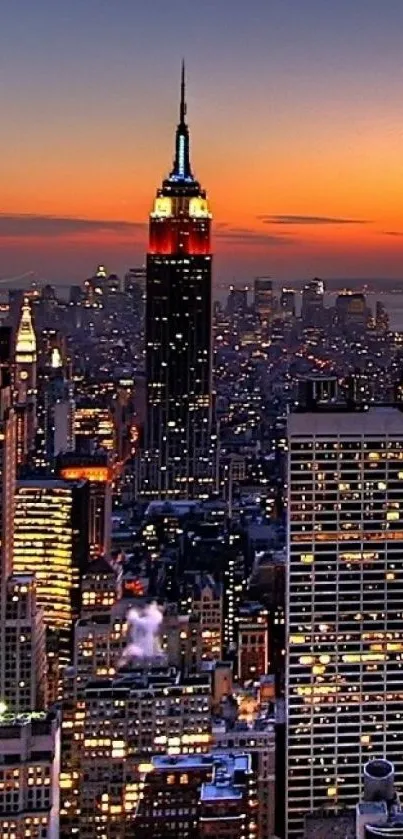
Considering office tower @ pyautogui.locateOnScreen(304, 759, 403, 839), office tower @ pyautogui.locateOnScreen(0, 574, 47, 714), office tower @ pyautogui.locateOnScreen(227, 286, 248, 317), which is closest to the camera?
office tower @ pyautogui.locateOnScreen(304, 759, 403, 839)

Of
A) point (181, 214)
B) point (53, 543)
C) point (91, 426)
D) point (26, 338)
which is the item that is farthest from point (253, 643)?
point (181, 214)

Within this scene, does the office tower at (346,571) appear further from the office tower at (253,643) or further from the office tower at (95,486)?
the office tower at (95,486)

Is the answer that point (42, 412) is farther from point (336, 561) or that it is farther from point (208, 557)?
point (336, 561)

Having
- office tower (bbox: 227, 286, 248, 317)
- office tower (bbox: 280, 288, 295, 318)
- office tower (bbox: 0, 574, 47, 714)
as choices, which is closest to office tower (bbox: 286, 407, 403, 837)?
office tower (bbox: 0, 574, 47, 714)

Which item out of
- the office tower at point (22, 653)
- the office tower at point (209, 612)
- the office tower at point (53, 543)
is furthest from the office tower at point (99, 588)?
the office tower at point (22, 653)

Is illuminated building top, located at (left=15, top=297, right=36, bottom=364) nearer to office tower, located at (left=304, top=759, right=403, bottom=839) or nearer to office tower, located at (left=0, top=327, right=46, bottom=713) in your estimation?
office tower, located at (left=0, top=327, right=46, bottom=713)

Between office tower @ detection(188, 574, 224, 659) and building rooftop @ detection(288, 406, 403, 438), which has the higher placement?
building rooftop @ detection(288, 406, 403, 438)

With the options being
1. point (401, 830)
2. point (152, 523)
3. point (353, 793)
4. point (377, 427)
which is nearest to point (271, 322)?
point (152, 523)
